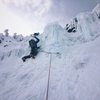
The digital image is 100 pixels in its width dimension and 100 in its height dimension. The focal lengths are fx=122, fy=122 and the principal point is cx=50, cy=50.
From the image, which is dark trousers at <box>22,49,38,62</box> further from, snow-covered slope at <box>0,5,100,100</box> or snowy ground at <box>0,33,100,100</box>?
snowy ground at <box>0,33,100,100</box>

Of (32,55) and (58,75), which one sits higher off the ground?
(32,55)

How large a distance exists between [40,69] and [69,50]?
4.05m

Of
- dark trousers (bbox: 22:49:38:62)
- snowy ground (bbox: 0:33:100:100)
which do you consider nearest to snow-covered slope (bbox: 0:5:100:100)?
snowy ground (bbox: 0:33:100:100)

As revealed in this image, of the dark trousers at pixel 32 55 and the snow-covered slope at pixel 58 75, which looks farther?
the dark trousers at pixel 32 55

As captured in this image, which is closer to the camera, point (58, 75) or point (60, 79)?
point (60, 79)

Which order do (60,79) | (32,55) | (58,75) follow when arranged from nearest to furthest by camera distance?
(60,79), (58,75), (32,55)

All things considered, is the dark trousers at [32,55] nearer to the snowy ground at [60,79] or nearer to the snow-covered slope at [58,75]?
the snow-covered slope at [58,75]

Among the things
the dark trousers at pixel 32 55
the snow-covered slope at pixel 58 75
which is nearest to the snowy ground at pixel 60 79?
the snow-covered slope at pixel 58 75

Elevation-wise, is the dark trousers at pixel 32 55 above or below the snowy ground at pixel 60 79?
above

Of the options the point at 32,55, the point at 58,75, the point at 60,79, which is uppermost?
the point at 32,55

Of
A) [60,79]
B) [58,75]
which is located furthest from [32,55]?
[60,79]

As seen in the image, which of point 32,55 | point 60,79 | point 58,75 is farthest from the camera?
point 32,55

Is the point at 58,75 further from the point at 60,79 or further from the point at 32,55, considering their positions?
the point at 32,55

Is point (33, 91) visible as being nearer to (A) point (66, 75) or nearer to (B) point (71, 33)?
(A) point (66, 75)
